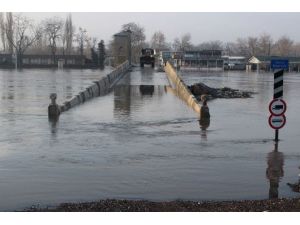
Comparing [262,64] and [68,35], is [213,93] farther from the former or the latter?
[68,35]

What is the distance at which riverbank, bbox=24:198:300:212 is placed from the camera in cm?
589

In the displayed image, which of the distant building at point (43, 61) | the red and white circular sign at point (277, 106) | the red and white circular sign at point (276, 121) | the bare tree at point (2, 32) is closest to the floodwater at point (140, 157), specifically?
the red and white circular sign at point (276, 121)

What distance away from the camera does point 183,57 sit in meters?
91.8

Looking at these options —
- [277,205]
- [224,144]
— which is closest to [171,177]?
[277,205]

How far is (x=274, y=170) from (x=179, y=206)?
122 inches

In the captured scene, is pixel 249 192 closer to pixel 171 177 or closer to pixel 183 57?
pixel 171 177

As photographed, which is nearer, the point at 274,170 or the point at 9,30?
the point at 274,170

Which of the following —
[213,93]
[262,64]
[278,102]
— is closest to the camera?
[278,102]

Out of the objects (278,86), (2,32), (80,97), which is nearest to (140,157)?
(278,86)

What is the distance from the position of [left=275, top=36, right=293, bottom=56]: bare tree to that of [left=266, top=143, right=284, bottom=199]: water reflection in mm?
130267

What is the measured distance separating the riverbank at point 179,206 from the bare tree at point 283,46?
440 ft

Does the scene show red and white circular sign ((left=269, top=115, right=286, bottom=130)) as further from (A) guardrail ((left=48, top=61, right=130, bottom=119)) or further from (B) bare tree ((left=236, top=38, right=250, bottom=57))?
(B) bare tree ((left=236, top=38, right=250, bottom=57))

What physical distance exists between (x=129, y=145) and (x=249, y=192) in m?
4.04

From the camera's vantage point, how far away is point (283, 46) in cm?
13775
